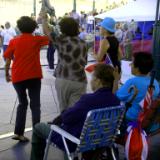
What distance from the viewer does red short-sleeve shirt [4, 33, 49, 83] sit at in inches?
199

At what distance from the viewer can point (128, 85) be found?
4.31 metres

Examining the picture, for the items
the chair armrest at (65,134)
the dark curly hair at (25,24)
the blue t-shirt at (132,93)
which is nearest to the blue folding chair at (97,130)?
the chair armrest at (65,134)

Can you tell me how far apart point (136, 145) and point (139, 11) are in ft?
25.9

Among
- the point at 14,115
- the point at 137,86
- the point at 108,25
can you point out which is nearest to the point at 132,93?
the point at 137,86

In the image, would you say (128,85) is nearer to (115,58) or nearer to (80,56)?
(80,56)

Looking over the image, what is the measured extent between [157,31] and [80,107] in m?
4.86

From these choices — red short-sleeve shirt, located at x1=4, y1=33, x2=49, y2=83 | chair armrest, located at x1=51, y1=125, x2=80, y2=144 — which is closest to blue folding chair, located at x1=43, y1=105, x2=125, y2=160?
chair armrest, located at x1=51, y1=125, x2=80, y2=144

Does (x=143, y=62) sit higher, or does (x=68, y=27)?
(x=68, y=27)

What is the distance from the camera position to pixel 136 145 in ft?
13.0

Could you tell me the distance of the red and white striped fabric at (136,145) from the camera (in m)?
3.93

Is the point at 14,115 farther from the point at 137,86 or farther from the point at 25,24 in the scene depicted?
the point at 137,86

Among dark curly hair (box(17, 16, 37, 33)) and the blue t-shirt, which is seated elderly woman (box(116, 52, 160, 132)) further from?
dark curly hair (box(17, 16, 37, 33))

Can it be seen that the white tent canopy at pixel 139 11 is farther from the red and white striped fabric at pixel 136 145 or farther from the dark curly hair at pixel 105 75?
the dark curly hair at pixel 105 75

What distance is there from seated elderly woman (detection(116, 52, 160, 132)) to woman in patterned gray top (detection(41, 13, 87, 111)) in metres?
0.66
